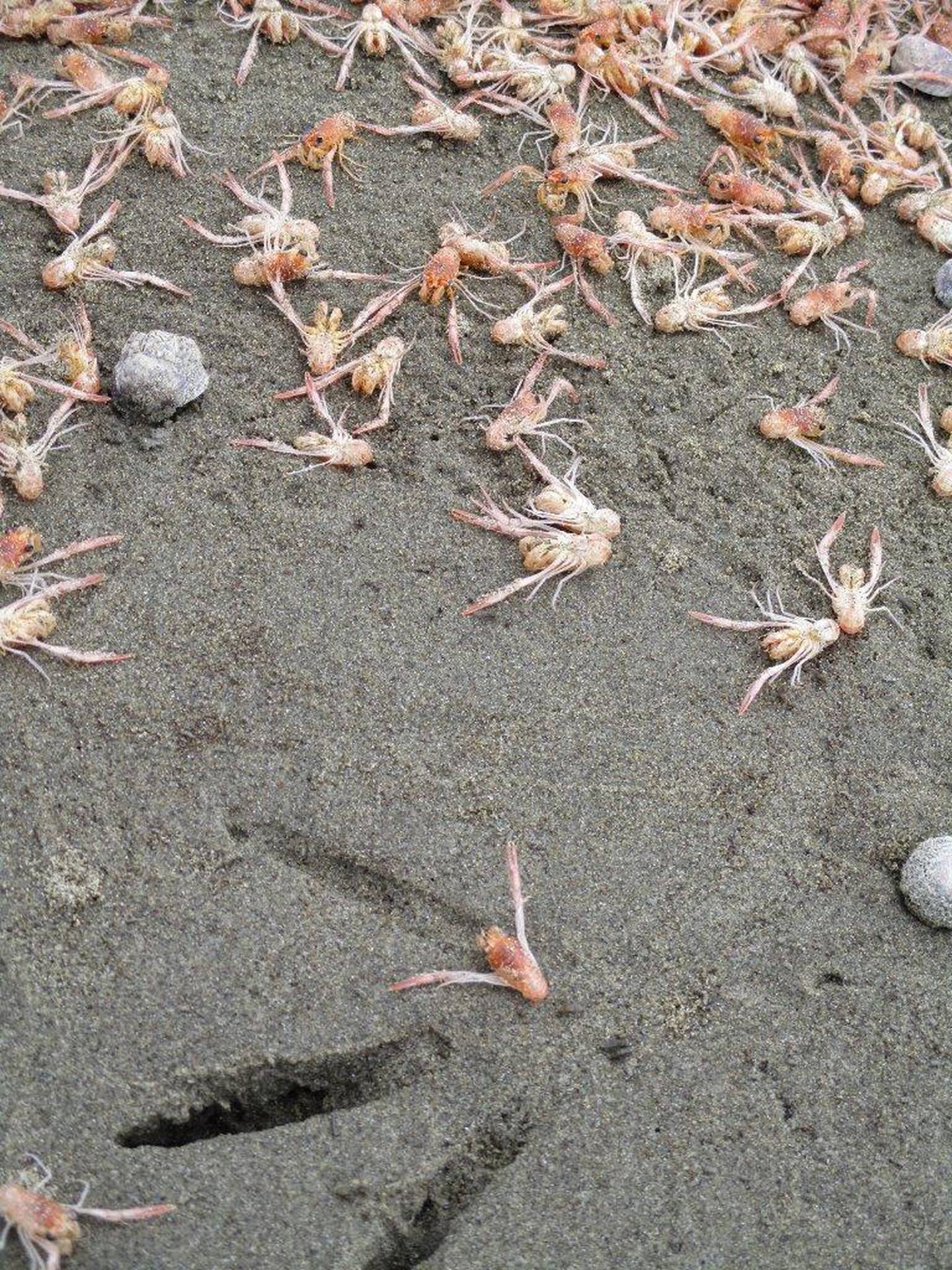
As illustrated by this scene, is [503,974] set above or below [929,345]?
Answer: below

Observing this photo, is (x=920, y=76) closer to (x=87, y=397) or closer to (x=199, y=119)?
(x=199, y=119)

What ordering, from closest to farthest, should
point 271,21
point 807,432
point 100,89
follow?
point 807,432
point 100,89
point 271,21

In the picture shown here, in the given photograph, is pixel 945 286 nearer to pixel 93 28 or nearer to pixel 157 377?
pixel 157 377

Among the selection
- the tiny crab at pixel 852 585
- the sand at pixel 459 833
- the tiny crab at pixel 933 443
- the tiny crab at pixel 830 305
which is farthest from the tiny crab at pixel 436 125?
the tiny crab at pixel 852 585

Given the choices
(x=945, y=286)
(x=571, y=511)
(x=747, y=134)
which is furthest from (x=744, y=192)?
(x=571, y=511)

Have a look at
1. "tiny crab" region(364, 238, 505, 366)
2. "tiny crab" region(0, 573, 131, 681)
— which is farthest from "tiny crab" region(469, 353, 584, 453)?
"tiny crab" region(0, 573, 131, 681)

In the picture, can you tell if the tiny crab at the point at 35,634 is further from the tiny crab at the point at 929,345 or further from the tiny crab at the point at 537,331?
the tiny crab at the point at 929,345
